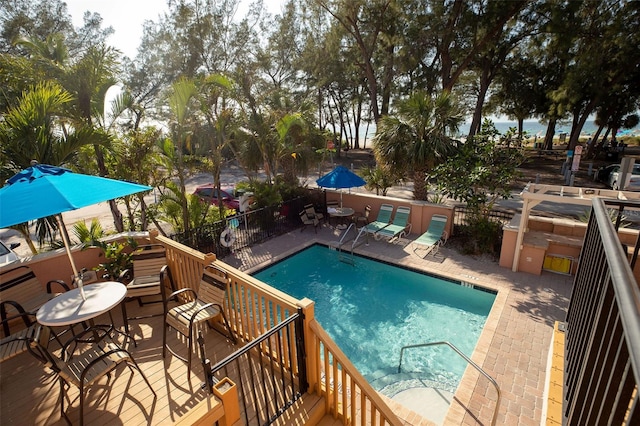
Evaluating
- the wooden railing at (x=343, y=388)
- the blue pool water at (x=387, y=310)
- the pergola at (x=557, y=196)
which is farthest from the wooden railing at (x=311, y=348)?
the pergola at (x=557, y=196)

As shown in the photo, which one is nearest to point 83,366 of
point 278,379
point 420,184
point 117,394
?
point 117,394

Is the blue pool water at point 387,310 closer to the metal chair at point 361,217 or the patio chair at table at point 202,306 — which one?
the metal chair at point 361,217

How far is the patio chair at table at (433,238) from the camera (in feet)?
29.6

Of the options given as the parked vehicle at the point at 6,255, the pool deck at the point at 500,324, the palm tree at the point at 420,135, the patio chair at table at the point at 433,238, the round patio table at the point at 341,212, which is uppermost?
the palm tree at the point at 420,135

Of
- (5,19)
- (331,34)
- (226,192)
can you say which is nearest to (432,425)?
(226,192)

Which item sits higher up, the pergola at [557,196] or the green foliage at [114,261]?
the pergola at [557,196]

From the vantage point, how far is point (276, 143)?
38.1 feet

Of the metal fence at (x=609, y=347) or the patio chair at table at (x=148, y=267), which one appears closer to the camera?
the metal fence at (x=609, y=347)

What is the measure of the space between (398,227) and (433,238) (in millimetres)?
1173

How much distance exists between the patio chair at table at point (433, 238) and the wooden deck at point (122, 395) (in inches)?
255

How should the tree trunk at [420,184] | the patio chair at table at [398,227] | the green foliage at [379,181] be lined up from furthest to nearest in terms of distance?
the green foliage at [379,181] < the tree trunk at [420,184] < the patio chair at table at [398,227]

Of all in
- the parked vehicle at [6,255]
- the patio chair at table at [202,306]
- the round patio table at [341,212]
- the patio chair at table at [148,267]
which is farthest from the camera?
the round patio table at [341,212]

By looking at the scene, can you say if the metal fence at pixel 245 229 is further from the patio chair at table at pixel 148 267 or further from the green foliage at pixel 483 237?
the green foliage at pixel 483 237

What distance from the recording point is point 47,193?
3.45 m
